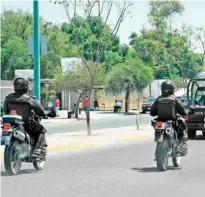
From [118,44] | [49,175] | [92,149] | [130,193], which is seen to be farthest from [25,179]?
[118,44]

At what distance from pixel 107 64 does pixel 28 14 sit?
474 inches

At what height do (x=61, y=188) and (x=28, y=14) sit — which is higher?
(x=28, y=14)

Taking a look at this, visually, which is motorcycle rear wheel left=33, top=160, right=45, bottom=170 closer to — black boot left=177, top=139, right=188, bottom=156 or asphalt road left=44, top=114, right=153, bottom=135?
black boot left=177, top=139, right=188, bottom=156

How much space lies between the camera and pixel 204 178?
465 inches

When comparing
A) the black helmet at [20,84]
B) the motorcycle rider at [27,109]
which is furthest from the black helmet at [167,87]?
the black helmet at [20,84]

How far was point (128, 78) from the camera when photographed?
56.6m

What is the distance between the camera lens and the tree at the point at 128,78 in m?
56.9

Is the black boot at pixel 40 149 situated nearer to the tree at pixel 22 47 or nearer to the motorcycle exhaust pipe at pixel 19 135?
the motorcycle exhaust pipe at pixel 19 135

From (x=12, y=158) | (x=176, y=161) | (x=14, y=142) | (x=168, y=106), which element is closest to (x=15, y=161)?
(x=12, y=158)

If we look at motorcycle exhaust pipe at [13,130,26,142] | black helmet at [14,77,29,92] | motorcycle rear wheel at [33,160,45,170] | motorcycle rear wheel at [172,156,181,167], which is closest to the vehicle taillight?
motorcycle exhaust pipe at [13,130,26,142]

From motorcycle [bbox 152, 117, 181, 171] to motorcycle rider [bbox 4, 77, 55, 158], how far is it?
223cm

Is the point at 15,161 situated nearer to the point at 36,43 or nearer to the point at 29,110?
the point at 29,110

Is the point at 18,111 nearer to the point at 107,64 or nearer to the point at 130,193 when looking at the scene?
the point at 130,193

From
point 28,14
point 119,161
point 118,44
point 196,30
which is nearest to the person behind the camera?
point 119,161
